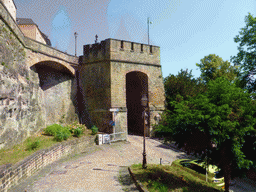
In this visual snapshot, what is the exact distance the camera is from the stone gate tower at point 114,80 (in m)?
14.3

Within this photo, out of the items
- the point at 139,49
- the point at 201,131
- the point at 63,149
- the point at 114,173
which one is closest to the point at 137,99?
the point at 139,49

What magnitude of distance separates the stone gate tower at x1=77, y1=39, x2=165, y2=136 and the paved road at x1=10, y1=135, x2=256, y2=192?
3.05m

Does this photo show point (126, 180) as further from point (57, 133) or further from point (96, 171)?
point (57, 133)

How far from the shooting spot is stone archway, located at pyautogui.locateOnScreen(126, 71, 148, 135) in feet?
55.1

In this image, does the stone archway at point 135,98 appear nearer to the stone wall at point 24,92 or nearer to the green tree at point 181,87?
the green tree at point 181,87

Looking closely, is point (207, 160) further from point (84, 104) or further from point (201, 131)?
point (84, 104)

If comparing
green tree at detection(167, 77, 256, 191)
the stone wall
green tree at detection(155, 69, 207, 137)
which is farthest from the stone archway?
green tree at detection(167, 77, 256, 191)

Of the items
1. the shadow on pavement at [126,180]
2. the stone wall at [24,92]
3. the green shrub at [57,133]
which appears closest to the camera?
the shadow on pavement at [126,180]

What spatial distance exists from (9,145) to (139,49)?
41.3ft

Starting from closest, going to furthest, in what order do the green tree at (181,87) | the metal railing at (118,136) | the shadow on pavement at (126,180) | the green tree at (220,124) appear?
the green tree at (220,124), the shadow on pavement at (126,180), the metal railing at (118,136), the green tree at (181,87)

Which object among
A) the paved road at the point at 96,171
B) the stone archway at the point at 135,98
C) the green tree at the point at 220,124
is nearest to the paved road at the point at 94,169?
the paved road at the point at 96,171

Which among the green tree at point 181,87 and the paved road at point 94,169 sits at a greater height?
the green tree at point 181,87

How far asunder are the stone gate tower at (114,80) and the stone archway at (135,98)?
0.10 meters

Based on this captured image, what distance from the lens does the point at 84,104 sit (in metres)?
15.4
